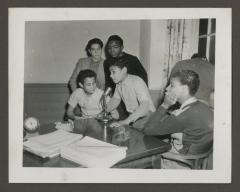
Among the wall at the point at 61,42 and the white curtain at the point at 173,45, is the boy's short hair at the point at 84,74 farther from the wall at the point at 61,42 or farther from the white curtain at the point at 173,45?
the white curtain at the point at 173,45

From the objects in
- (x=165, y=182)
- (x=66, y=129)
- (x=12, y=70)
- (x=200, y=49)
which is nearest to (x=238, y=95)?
(x=200, y=49)

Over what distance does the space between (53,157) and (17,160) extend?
0.27 ft

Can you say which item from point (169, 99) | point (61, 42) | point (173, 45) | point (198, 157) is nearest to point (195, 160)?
point (198, 157)

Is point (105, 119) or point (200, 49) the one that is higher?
point (200, 49)

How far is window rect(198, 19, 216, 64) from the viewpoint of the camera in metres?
0.91

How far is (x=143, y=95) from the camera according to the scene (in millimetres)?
914

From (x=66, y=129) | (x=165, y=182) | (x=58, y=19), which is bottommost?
(x=165, y=182)

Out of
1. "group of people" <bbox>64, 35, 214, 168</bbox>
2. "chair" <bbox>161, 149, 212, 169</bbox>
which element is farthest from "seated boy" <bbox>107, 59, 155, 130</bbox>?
"chair" <bbox>161, 149, 212, 169</bbox>

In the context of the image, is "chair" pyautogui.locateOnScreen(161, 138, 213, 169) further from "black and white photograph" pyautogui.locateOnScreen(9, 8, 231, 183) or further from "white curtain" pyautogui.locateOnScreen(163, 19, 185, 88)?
"white curtain" pyautogui.locateOnScreen(163, 19, 185, 88)

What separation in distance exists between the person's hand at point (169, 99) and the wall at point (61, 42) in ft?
0.38

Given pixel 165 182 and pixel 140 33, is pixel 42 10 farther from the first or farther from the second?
pixel 165 182

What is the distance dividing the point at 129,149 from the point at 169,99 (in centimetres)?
14

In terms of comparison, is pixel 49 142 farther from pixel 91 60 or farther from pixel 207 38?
pixel 207 38

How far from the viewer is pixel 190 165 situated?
0.91 m
